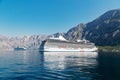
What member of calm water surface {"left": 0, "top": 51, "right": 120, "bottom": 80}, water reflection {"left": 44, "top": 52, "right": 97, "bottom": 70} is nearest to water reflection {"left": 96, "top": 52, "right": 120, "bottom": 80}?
calm water surface {"left": 0, "top": 51, "right": 120, "bottom": 80}

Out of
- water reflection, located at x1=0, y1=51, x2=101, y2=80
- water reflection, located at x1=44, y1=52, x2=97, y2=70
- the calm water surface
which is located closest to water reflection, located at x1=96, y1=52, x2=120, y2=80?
the calm water surface

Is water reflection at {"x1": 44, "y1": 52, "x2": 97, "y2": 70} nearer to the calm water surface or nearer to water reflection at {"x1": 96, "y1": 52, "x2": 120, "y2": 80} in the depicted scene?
the calm water surface

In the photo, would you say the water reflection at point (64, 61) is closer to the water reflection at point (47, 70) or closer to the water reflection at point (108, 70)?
the water reflection at point (47, 70)

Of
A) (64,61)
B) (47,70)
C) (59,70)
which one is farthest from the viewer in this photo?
(64,61)

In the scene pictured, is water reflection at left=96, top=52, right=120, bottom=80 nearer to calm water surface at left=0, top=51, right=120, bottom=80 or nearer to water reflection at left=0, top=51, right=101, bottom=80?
calm water surface at left=0, top=51, right=120, bottom=80


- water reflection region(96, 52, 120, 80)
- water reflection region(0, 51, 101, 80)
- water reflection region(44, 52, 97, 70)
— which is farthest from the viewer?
water reflection region(44, 52, 97, 70)

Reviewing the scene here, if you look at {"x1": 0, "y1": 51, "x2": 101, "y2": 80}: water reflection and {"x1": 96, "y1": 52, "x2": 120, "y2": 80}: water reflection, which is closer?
{"x1": 0, "y1": 51, "x2": 101, "y2": 80}: water reflection

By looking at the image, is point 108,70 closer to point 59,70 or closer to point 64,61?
point 59,70

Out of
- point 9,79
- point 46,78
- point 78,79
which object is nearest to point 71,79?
point 78,79

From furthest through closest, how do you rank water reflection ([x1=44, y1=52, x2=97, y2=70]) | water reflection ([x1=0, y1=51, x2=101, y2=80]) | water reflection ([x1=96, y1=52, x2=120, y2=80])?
A: water reflection ([x1=44, y1=52, x2=97, y2=70])
water reflection ([x1=96, y1=52, x2=120, y2=80])
water reflection ([x1=0, y1=51, x2=101, y2=80])

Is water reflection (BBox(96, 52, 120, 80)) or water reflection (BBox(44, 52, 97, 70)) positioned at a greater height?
water reflection (BBox(44, 52, 97, 70))

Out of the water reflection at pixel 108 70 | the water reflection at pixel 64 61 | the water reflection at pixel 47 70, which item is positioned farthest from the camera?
the water reflection at pixel 64 61

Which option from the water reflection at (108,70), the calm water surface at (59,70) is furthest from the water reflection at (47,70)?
the water reflection at (108,70)

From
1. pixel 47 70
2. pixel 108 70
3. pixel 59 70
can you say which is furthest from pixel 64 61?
pixel 47 70
